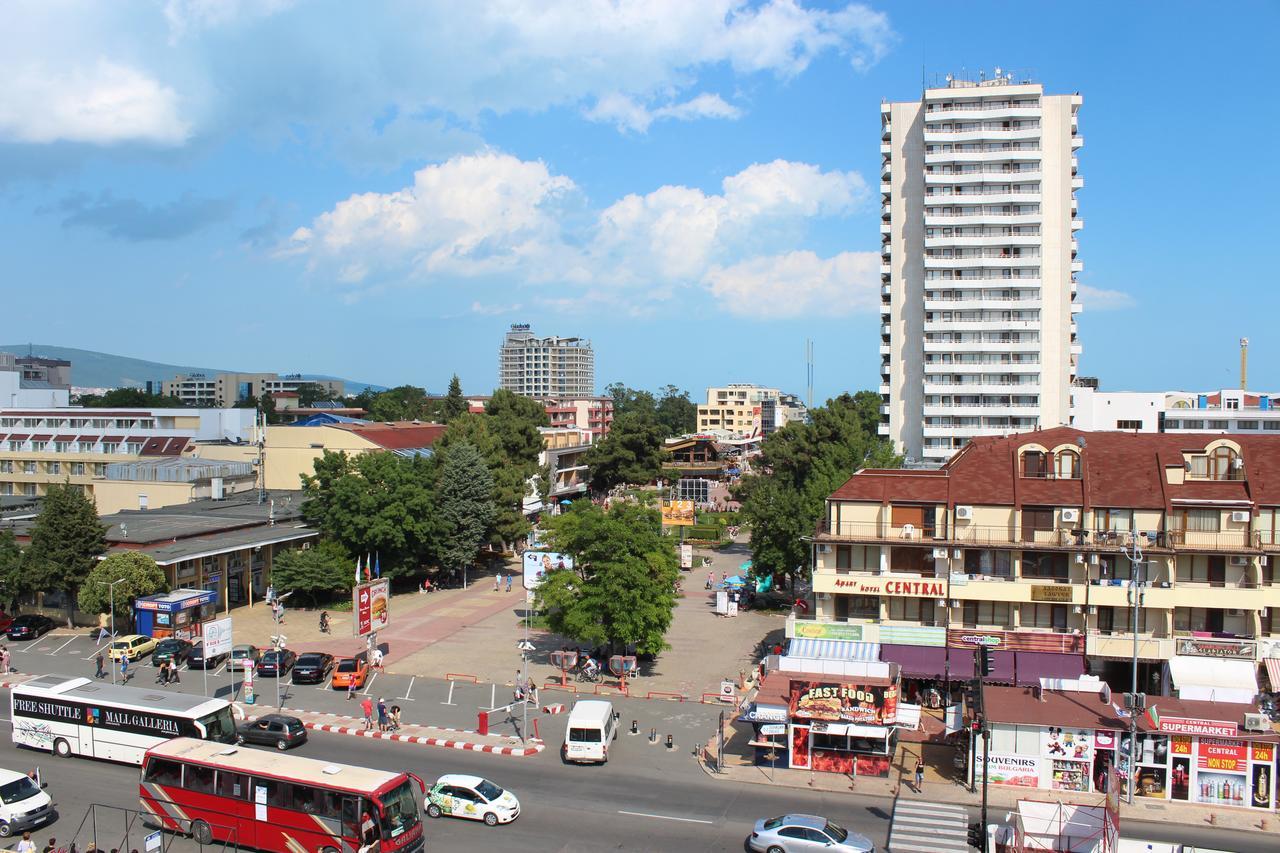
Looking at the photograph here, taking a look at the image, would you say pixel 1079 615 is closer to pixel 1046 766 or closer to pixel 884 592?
pixel 884 592

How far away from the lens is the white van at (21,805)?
23.4 m

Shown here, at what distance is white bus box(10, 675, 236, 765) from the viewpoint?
2786 centimetres

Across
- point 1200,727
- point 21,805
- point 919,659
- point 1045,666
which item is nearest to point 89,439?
point 21,805

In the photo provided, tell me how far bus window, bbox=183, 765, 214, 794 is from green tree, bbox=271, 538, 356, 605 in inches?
1180

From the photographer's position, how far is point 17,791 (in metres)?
23.9

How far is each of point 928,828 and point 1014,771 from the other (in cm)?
584

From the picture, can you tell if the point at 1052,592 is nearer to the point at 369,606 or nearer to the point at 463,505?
Answer: the point at 369,606

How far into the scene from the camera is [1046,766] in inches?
Answer: 1093

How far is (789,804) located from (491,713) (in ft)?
42.8

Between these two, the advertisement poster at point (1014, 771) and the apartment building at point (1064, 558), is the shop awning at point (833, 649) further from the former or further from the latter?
the advertisement poster at point (1014, 771)

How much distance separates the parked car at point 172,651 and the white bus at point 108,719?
1038 centimetres

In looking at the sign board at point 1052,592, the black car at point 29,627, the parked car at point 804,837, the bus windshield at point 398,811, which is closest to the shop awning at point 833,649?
the sign board at point 1052,592

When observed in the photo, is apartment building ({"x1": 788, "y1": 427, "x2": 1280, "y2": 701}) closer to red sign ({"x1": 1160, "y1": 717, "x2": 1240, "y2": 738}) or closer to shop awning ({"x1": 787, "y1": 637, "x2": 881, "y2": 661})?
shop awning ({"x1": 787, "y1": 637, "x2": 881, "y2": 661})

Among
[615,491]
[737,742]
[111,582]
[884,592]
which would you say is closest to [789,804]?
[737,742]
